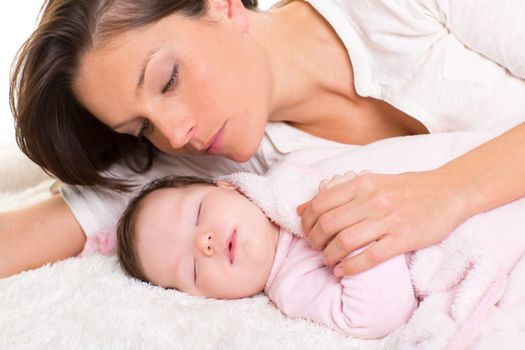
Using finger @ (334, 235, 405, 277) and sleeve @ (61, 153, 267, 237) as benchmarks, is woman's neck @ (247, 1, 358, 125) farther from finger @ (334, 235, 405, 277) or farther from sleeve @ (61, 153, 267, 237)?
finger @ (334, 235, 405, 277)

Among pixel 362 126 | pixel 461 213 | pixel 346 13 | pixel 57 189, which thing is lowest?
pixel 57 189

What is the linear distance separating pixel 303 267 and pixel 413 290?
0.23 meters

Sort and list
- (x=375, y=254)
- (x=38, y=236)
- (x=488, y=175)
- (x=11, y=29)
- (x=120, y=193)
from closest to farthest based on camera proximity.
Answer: (x=375, y=254), (x=488, y=175), (x=38, y=236), (x=120, y=193), (x=11, y=29)

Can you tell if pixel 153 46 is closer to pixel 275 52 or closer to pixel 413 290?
pixel 275 52

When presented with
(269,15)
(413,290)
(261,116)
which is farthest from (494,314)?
(269,15)

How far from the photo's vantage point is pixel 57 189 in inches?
76.1

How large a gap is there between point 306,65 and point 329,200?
23.0 inches

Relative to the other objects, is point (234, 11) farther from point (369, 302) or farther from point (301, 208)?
point (369, 302)

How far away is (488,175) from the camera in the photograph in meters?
1.41

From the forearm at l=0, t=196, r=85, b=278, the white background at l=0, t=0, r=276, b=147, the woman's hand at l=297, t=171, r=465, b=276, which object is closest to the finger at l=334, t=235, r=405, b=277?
the woman's hand at l=297, t=171, r=465, b=276

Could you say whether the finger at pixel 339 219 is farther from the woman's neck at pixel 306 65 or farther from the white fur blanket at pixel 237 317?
the woman's neck at pixel 306 65

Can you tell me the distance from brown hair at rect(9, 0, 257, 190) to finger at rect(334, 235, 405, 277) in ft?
2.12

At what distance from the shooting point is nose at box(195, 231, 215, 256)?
1.46m

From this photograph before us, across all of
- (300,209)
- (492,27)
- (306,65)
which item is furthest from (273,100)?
(492,27)
